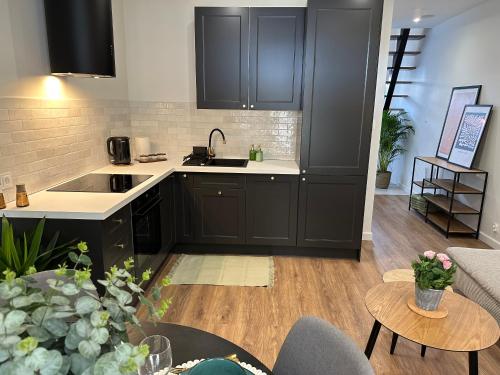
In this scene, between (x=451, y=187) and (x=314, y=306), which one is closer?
(x=314, y=306)

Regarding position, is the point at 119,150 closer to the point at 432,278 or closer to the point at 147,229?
the point at 147,229

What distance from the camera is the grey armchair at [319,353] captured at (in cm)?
97

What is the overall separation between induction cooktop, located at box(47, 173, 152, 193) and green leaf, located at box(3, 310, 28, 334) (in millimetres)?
1972

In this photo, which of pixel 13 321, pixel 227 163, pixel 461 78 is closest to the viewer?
pixel 13 321

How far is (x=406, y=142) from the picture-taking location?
647 cm

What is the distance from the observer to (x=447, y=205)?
4.48m

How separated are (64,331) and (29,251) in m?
1.61

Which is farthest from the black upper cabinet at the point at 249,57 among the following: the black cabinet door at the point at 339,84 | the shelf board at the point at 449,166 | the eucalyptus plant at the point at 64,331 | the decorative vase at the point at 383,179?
the decorative vase at the point at 383,179

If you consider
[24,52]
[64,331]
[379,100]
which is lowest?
[64,331]

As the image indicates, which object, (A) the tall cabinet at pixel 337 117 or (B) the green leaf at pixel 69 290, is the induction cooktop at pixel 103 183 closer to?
(A) the tall cabinet at pixel 337 117

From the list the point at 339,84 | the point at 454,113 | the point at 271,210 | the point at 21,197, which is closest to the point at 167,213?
the point at 271,210

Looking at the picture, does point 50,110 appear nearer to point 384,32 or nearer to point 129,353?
point 129,353

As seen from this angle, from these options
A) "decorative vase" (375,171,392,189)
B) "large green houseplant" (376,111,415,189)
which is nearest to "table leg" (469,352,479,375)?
"large green houseplant" (376,111,415,189)

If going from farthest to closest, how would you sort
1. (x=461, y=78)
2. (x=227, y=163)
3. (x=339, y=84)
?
(x=461, y=78) < (x=227, y=163) < (x=339, y=84)
